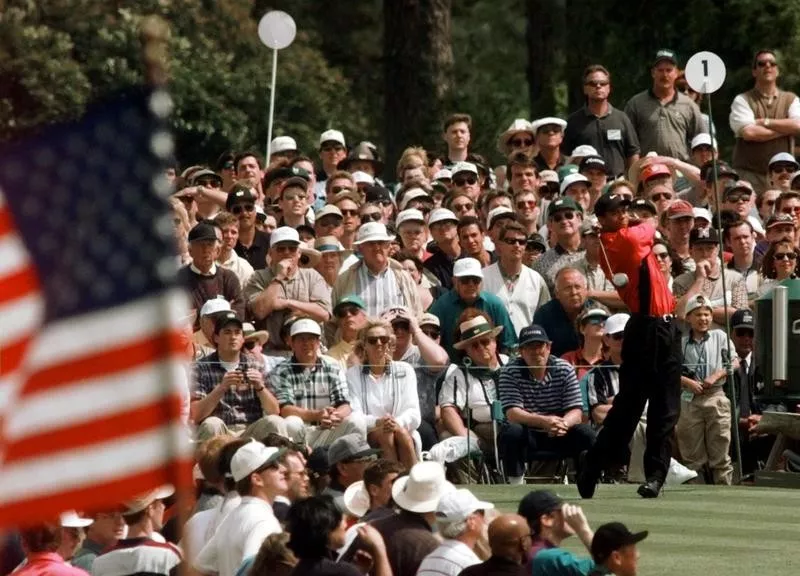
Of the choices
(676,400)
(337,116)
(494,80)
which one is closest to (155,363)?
(676,400)

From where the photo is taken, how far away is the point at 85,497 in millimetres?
4520

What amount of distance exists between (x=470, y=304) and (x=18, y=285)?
12887 millimetres

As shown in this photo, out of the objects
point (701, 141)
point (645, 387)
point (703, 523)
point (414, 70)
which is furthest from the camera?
point (414, 70)

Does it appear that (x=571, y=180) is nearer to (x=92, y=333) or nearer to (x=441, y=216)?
(x=441, y=216)

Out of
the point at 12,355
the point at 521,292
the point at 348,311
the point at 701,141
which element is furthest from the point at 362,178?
the point at 12,355

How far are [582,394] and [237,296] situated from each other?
2.71 m

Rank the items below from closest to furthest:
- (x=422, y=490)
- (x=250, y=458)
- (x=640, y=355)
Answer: (x=422, y=490) < (x=250, y=458) < (x=640, y=355)

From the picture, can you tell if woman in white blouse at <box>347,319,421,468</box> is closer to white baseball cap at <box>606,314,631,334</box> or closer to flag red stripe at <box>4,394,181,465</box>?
white baseball cap at <box>606,314,631,334</box>

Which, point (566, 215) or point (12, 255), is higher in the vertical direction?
point (566, 215)

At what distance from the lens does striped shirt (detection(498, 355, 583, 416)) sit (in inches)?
642

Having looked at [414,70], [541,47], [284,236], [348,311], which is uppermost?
[541,47]

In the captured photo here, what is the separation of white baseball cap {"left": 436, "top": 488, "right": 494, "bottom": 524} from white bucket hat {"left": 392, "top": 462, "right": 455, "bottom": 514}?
3 centimetres

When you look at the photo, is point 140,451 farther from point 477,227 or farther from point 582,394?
point 477,227

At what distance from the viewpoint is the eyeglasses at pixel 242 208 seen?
19.1 m
